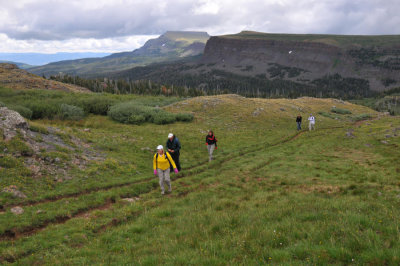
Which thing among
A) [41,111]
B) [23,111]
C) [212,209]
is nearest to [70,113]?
[41,111]

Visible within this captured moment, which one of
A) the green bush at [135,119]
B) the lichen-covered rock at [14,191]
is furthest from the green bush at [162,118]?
the lichen-covered rock at [14,191]

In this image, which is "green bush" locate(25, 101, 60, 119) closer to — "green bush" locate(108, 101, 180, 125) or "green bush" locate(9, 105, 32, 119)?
"green bush" locate(9, 105, 32, 119)

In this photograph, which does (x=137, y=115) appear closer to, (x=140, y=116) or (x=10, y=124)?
(x=140, y=116)

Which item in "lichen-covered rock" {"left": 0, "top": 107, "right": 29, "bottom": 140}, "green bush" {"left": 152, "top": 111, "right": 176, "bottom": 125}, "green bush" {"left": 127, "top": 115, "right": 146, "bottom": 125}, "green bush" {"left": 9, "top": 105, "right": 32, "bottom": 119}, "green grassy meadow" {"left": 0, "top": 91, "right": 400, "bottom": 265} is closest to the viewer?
"green grassy meadow" {"left": 0, "top": 91, "right": 400, "bottom": 265}

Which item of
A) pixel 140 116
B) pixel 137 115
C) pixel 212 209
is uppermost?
pixel 137 115

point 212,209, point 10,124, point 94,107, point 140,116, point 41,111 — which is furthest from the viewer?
point 94,107

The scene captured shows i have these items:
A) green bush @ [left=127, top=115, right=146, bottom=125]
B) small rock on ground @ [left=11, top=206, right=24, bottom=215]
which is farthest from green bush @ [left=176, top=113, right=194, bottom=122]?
small rock on ground @ [left=11, top=206, right=24, bottom=215]

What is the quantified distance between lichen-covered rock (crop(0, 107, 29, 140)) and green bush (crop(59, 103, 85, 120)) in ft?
51.7

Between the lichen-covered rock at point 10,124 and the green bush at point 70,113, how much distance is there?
15.7 m

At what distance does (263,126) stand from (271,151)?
613 inches

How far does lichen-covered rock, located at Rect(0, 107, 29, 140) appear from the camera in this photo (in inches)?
656

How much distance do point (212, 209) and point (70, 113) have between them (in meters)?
32.0

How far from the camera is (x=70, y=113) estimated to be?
35031mm

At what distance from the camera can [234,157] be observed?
80.6 ft
